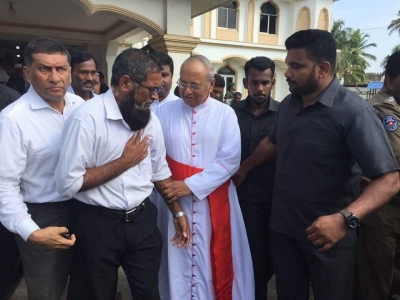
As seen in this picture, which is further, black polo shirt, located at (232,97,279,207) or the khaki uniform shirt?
black polo shirt, located at (232,97,279,207)

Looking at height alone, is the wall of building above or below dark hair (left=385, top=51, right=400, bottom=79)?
above

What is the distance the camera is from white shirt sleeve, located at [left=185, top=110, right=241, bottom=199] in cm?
247

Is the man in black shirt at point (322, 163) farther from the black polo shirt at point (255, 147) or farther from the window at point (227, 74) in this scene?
the window at point (227, 74)

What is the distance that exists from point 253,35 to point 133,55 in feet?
62.3

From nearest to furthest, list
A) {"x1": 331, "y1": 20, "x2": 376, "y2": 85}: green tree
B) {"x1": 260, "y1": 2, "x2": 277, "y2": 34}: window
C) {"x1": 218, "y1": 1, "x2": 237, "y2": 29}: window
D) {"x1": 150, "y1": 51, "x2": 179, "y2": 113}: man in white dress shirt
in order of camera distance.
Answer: {"x1": 150, "y1": 51, "x2": 179, "y2": 113}: man in white dress shirt < {"x1": 218, "y1": 1, "x2": 237, "y2": 29}: window < {"x1": 260, "y1": 2, "x2": 277, "y2": 34}: window < {"x1": 331, "y1": 20, "x2": 376, "y2": 85}: green tree

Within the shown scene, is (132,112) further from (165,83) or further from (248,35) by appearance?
(248,35)

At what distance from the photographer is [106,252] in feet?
6.56

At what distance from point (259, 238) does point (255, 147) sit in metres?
0.75

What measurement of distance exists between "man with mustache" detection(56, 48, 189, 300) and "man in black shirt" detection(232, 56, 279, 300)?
0.97 metres

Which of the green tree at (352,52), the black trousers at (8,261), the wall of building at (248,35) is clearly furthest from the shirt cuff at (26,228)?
the green tree at (352,52)

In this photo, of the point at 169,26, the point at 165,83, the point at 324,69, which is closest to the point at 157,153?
the point at 324,69

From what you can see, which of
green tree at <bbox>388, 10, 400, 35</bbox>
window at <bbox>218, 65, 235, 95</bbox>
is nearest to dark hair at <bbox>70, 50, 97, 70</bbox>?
window at <bbox>218, 65, 235, 95</bbox>

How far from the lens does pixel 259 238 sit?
9.34 ft

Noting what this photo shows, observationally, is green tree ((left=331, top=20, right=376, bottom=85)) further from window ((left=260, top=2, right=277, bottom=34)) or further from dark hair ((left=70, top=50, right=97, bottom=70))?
dark hair ((left=70, top=50, right=97, bottom=70))
